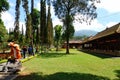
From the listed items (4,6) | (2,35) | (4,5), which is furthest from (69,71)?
(4,6)

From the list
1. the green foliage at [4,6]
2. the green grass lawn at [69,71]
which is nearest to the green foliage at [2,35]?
the green foliage at [4,6]

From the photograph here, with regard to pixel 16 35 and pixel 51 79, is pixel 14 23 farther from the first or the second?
pixel 51 79

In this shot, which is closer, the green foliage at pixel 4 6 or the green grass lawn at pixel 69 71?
the green grass lawn at pixel 69 71

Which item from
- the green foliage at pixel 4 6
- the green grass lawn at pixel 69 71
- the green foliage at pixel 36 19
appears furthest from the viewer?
the green foliage at pixel 36 19

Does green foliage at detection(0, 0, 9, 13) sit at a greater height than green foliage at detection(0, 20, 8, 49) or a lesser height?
greater

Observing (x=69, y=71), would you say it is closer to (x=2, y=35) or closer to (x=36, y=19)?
(x=2, y=35)

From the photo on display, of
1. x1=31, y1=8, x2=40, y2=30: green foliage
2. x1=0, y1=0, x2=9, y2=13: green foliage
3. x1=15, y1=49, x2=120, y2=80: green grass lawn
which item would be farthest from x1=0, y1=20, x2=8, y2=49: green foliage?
x1=31, y1=8, x2=40, y2=30: green foliage

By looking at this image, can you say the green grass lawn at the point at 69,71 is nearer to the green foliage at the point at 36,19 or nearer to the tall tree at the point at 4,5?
the tall tree at the point at 4,5

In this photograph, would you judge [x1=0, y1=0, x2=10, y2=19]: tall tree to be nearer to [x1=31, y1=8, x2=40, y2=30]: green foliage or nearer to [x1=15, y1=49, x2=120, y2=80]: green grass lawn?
[x1=15, y1=49, x2=120, y2=80]: green grass lawn

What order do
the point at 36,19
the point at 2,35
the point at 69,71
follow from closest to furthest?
the point at 69,71, the point at 2,35, the point at 36,19

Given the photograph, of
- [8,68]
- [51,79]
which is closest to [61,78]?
[51,79]

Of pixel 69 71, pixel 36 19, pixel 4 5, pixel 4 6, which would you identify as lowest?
pixel 69 71

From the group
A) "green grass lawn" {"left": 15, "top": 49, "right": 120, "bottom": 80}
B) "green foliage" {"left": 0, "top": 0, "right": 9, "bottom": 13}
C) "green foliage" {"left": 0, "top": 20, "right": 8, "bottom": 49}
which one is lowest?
"green grass lawn" {"left": 15, "top": 49, "right": 120, "bottom": 80}

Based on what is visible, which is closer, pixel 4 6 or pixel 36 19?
pixel 4 6
